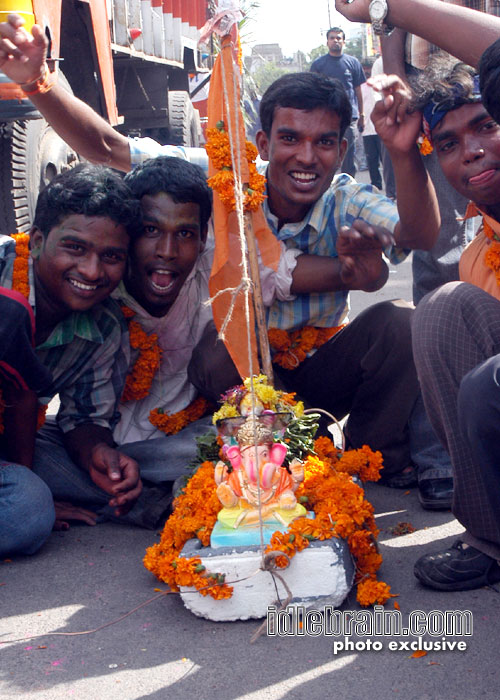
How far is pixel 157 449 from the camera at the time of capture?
332 centimetres

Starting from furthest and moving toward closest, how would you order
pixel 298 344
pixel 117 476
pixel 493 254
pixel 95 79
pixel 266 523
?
pixel 95 79 < pixel 298 344 < pixel 117 476 < pixel 493 254 < pixel 266 523

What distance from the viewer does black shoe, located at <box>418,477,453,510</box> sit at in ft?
10.2

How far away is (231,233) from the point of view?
3.14m

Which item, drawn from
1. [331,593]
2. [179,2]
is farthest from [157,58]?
[331,593]

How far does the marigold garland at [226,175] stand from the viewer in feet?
9.71

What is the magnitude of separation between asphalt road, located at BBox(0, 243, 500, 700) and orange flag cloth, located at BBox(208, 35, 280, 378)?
87 centimetres

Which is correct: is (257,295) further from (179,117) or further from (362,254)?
(179,117)

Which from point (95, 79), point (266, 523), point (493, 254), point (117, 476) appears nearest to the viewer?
point (266, 523)

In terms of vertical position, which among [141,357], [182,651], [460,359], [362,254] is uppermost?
[362,254]

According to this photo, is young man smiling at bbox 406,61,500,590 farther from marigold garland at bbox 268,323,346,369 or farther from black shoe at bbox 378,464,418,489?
marigold garland at bbox 268,323,346,369

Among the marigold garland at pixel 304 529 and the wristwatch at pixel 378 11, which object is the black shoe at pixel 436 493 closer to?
the marigold garland at pixel 304 529

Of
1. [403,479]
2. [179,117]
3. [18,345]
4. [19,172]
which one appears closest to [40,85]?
[18,345]

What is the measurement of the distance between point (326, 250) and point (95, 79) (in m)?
3.94

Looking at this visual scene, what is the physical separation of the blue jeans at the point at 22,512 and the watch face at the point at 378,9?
195cm
